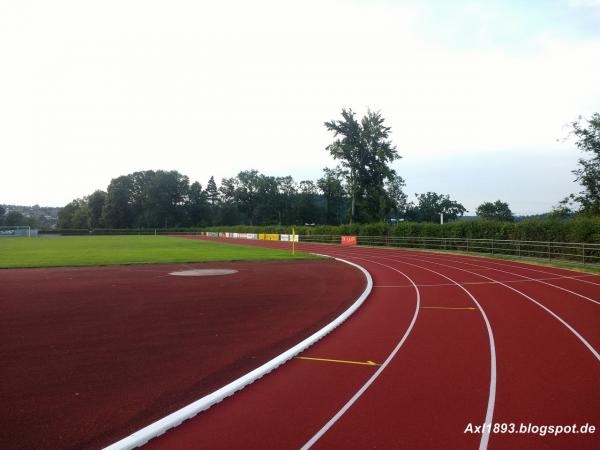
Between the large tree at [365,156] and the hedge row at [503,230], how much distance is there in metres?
15.6

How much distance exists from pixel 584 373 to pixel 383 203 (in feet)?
192

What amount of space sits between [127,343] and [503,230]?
28.3 metres

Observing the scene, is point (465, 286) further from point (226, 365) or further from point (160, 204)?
point (160, 204)

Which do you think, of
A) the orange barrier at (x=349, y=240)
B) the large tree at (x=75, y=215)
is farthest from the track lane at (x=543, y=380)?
the large tree at (x=75, y=215)

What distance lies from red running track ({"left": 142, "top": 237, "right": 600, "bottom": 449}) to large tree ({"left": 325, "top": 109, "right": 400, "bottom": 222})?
5532 cm

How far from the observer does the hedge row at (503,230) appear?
23.9 metres

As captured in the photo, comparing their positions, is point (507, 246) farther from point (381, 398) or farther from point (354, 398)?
point (354, 398)

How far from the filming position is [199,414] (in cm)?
495

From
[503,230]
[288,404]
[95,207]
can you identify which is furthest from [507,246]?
[95,207]

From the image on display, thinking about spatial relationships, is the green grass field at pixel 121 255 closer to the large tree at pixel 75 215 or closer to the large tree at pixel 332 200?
the large tree at pixel 332 200

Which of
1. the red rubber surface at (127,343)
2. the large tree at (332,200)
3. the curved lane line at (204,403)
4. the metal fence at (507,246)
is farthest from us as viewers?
the large tree at (332,200)

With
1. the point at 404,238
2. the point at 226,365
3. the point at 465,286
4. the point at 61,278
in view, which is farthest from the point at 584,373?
the point at 404,238

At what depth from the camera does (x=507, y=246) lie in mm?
29344

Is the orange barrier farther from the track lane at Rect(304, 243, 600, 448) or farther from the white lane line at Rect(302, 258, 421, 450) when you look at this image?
the white lane line at Rect(302, 258, 421, 450)
